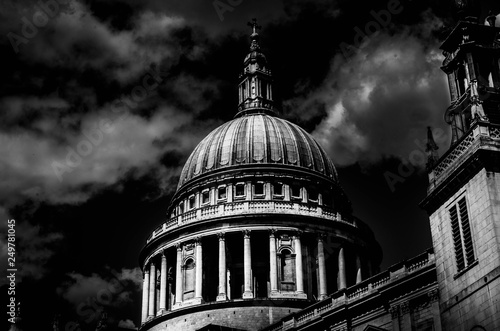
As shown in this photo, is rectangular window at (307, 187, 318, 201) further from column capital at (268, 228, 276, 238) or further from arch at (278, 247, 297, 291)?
arch at (278, 247, 297, 291)

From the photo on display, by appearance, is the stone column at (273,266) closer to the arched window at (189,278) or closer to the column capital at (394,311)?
the arched window at (189,278)

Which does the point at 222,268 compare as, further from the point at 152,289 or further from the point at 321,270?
the point at 152,289

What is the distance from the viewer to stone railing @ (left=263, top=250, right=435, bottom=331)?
4288cm

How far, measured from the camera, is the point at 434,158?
35.8 meters

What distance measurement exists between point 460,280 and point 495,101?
25.5 feet

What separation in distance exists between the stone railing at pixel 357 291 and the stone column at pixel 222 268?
42.1 ft

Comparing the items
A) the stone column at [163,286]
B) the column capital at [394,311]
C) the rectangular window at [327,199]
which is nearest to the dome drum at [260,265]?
the stone column at [163,286]

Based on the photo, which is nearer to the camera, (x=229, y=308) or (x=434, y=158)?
(x=434, y=158)

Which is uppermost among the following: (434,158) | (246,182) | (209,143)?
(209,143)

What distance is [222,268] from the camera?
7044 centimetres

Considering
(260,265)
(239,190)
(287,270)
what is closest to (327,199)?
(239,190)

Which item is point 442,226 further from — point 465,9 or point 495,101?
point 465,9

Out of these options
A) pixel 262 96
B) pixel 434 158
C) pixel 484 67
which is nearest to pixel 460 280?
pixel 434 158

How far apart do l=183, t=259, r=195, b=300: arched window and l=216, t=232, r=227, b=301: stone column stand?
139 inches
